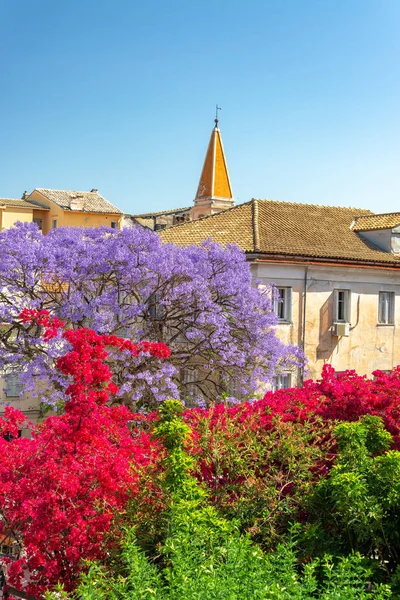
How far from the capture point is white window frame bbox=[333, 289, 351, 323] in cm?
3347

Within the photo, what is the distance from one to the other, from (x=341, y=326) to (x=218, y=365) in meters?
6.26

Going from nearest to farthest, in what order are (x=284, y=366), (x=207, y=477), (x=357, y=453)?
(x=357, y=453) → (x=207, y=477) → (x=284, y=366)

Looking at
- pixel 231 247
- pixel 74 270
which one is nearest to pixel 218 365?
pixel 231 247

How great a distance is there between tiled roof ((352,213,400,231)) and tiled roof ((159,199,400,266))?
1.30 ft

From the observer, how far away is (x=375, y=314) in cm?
3462

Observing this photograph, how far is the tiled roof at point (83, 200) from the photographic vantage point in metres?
64.3

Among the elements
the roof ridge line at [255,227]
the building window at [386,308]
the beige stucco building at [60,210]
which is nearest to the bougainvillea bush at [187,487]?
the roof ridge line at [255,227]

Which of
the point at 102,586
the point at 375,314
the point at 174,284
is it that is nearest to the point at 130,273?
the point at 174,284

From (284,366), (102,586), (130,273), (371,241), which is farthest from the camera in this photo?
(371,241)

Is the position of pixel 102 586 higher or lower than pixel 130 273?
lower

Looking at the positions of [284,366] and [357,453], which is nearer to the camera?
[357,453]

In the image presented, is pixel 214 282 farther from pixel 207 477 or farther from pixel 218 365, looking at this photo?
pixel 207 477

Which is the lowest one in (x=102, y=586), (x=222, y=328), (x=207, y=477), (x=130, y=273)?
(x=102, y=586)

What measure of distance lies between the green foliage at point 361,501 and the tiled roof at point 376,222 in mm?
24830
